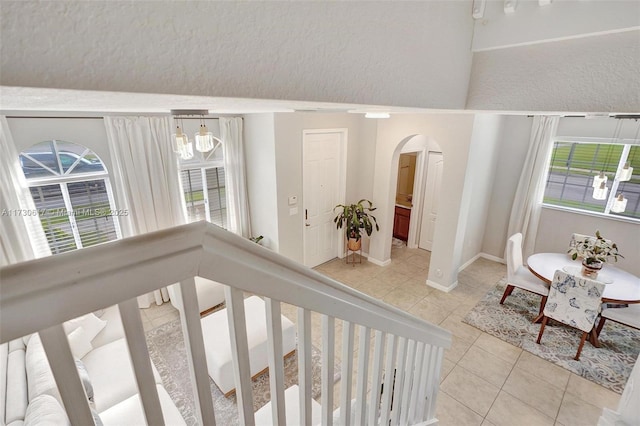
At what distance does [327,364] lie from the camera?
75 centimetres

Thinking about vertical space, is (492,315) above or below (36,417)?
below

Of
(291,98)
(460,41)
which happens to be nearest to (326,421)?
(291,98)

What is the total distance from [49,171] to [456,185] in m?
4.61

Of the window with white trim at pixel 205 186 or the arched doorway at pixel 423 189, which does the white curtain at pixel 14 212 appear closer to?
the window with white trim at pixel 205 186

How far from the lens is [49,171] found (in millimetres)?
3041

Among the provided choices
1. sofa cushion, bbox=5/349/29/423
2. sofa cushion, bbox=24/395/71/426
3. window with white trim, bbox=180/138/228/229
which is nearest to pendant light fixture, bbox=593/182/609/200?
window with white trim, bbox=180/138/228/229

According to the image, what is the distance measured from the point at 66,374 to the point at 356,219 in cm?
425

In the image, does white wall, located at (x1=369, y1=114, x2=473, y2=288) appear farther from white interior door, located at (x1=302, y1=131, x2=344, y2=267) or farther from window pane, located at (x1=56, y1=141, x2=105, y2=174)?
window pane, located at (x1=56, y1=141, x2=105, y2=174)

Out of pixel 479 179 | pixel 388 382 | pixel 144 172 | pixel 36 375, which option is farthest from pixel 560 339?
pixel 144 172

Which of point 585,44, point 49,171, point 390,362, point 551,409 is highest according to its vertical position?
point 585,44

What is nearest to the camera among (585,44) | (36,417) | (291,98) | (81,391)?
(81,391)

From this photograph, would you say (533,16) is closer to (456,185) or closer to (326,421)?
(326,421)

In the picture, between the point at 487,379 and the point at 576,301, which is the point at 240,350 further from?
the point at 576,301

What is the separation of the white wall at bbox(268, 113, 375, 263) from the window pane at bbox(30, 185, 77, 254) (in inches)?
93.5
